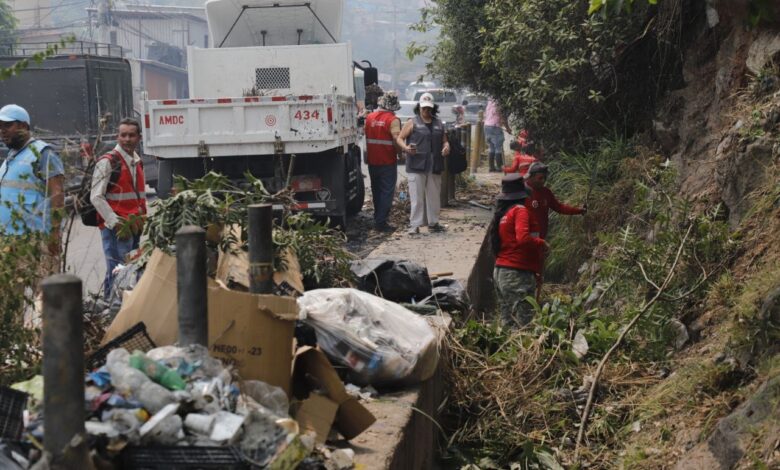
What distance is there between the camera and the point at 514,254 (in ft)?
27.4

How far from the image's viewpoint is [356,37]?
109 meters

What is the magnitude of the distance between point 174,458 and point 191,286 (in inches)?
30.0

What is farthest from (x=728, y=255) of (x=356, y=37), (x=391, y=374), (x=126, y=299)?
(x=356, y=37)

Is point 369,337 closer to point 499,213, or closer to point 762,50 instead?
point 499,213

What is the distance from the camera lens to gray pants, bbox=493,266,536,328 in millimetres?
8352

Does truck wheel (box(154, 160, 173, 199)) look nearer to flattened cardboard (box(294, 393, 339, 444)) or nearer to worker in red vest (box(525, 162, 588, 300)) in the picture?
worker in red vest (box(525, 162, 588, 300))

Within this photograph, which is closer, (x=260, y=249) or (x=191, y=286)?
(x=191, y=286)

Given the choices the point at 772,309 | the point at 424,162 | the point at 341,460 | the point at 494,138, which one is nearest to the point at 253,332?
the point at 341,460

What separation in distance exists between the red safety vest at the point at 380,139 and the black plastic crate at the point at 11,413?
9.80 meters

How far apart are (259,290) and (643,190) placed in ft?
15.5

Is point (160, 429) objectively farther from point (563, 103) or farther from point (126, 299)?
point (563, 103)

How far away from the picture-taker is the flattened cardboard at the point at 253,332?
13.5 ft

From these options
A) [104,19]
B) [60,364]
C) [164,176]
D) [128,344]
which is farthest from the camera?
[104,19]

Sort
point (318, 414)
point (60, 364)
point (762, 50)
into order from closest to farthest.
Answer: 1. point (60, 364)
2. point (318, 414)
3. point (762, 50)
